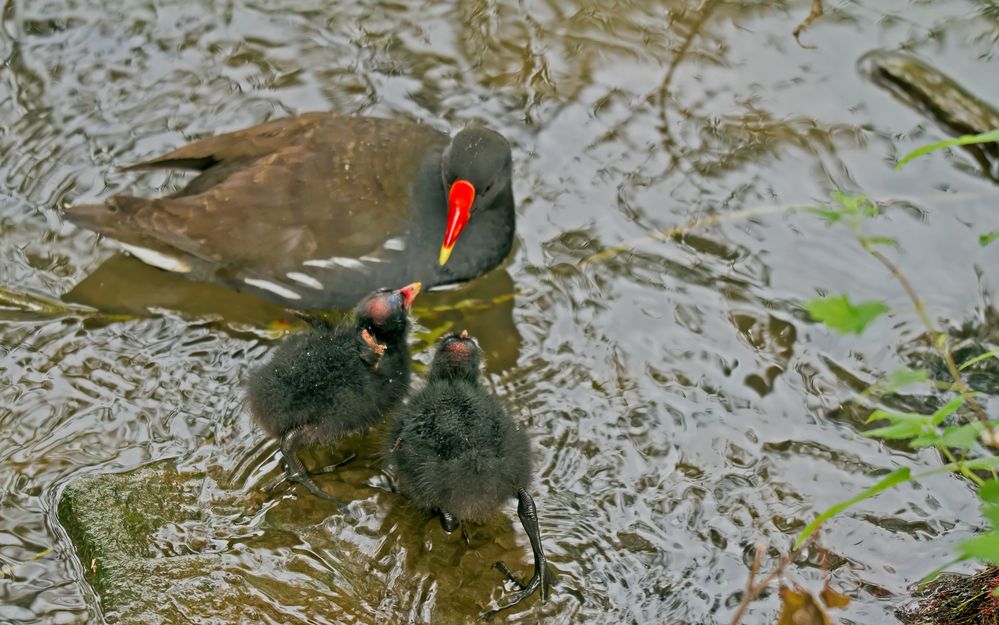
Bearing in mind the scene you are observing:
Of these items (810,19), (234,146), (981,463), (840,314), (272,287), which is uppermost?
(840,314)

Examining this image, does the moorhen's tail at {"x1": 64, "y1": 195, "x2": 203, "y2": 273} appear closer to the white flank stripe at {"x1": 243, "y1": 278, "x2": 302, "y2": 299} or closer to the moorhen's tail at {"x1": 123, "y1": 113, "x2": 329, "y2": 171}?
the moorhen's tail at {"x1": 123, "y1": 113, "x2": 329, "y2": 171}

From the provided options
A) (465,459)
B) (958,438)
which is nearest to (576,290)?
(465,459)

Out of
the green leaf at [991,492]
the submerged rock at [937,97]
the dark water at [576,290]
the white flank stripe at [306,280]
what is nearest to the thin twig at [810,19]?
the dark water at [576,290]

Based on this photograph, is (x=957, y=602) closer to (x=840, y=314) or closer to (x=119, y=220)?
(x=840, y=314)

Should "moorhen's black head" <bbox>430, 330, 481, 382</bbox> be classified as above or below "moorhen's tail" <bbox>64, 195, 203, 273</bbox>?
above

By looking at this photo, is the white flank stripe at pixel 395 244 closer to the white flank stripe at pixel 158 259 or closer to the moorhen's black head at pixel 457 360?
the white flank stripe at pixel 158 259

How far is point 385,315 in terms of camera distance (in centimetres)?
373

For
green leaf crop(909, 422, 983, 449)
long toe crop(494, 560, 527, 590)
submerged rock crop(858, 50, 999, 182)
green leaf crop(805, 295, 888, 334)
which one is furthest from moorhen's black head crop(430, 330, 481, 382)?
submerged rock crop(858, 50, 999, 182)

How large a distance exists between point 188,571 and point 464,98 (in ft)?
9.46

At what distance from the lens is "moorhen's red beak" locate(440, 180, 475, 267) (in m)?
→ 4.62

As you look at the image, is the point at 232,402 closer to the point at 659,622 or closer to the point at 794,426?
the point at 659,622

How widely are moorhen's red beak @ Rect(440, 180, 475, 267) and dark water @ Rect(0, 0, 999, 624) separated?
1.08 feet

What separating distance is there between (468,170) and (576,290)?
26.0 inches

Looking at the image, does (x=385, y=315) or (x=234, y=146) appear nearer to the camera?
(x=385, y=315)
